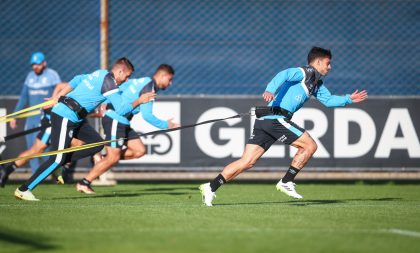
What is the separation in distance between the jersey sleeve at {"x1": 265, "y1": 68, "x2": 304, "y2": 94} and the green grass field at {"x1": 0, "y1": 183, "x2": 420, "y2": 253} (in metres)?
1.39

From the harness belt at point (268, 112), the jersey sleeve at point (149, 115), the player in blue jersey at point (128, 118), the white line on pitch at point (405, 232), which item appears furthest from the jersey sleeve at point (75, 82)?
the white line on pitch at point (405, 232)

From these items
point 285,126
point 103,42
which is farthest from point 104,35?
point 285,126

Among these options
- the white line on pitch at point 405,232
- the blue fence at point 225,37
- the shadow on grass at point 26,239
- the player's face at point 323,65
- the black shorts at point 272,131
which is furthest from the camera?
the blue fence at point 225,37

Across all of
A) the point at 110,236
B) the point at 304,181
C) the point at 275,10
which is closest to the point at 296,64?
the point at 275,10

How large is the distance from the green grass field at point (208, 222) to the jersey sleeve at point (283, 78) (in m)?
1.39

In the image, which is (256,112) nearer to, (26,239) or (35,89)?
(26,239)

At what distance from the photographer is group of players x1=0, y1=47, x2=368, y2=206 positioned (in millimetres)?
11570

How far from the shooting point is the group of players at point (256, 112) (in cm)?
1157

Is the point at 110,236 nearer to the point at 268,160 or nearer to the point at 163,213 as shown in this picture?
the point at 163,213

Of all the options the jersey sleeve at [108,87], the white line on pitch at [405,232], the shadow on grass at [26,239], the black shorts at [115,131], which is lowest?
the white line on pitch at [405,232]

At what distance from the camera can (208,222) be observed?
955 centimetres

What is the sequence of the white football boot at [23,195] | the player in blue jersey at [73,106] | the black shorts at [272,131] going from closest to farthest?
the black shorts at [272,131] → the white football boot at [23,195] → the player in blue jersey at [73,106]

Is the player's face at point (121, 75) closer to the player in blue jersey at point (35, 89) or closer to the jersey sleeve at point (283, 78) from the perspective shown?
the jersey sleeve at point (283, 78)

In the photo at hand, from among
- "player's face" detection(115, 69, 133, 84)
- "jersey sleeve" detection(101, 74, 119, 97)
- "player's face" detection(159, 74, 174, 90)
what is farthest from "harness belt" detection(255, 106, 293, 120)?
"player's face" detection(159, 74, 174, 90)
